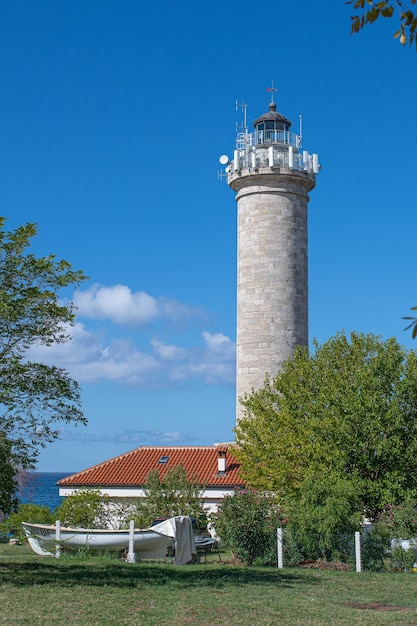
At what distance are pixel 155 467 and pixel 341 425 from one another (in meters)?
16.3

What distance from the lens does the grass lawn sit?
1389 cm

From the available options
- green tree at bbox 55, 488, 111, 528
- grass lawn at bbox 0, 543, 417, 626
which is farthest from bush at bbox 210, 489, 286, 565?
green tree at bbox 55, 488, 111, 528

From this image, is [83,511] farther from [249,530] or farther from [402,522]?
[402,522]

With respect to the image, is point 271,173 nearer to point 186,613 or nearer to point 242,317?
point 242,317

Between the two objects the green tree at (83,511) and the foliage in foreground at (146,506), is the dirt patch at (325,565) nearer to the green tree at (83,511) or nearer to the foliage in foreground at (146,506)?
the foliage in foreground at (146,506)

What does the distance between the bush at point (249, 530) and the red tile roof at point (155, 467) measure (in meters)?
14.5

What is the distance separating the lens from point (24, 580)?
695 inches

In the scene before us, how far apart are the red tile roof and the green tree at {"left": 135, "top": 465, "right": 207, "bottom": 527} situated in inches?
80.6

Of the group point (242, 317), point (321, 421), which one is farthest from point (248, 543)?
point (242, 317)

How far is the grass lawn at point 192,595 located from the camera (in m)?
13.9

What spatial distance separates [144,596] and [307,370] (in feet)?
58.5

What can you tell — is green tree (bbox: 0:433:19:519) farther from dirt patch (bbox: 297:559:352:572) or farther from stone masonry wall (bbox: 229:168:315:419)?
stone masonry wall (bbox: 229:168:315:419)

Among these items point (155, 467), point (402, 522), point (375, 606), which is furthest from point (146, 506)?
point (375, 606)

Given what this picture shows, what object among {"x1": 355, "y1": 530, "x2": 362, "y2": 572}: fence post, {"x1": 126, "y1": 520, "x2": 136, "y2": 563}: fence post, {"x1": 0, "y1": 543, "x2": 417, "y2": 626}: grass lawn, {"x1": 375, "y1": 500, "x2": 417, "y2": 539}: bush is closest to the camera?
{"x1": 0, "y1": 543, "x2": 417, "y2": 626}: grass lawn
